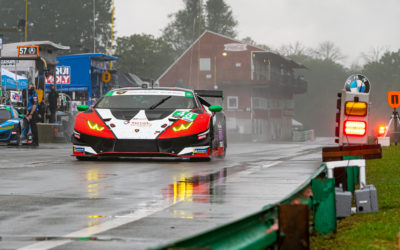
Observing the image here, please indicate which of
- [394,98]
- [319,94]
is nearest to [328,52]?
[319,94]

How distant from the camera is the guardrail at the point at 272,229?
4.04m

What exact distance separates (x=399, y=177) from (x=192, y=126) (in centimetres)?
452

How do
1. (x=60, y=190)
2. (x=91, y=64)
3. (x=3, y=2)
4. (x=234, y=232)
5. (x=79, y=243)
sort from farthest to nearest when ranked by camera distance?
(x=3, y=2)
(x=91, y=64)
(x=60, y=190)
(x=79, y=243)
(x=234, y=232)

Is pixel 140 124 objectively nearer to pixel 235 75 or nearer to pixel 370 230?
pixel 370 230

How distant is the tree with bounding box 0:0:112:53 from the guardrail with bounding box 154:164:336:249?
313 feet

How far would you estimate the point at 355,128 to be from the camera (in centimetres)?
1168

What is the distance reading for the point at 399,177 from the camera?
12828 millimetres

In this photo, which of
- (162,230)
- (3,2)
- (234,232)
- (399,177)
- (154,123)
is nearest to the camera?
(234,232)

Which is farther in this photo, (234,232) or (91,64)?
(91,64)

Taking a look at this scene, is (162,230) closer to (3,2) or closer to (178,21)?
(3,2)

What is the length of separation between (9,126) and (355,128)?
17.7 meters

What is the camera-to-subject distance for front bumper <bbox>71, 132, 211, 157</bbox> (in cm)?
1576

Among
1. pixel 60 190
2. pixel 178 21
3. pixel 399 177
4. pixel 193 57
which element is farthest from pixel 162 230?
pixel 178 21

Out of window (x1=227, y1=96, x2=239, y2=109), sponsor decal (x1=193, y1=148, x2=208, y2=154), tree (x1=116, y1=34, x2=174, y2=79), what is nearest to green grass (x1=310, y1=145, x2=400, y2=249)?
sponsor decal (x1=193, y1=148, x2=208, y2=154)
